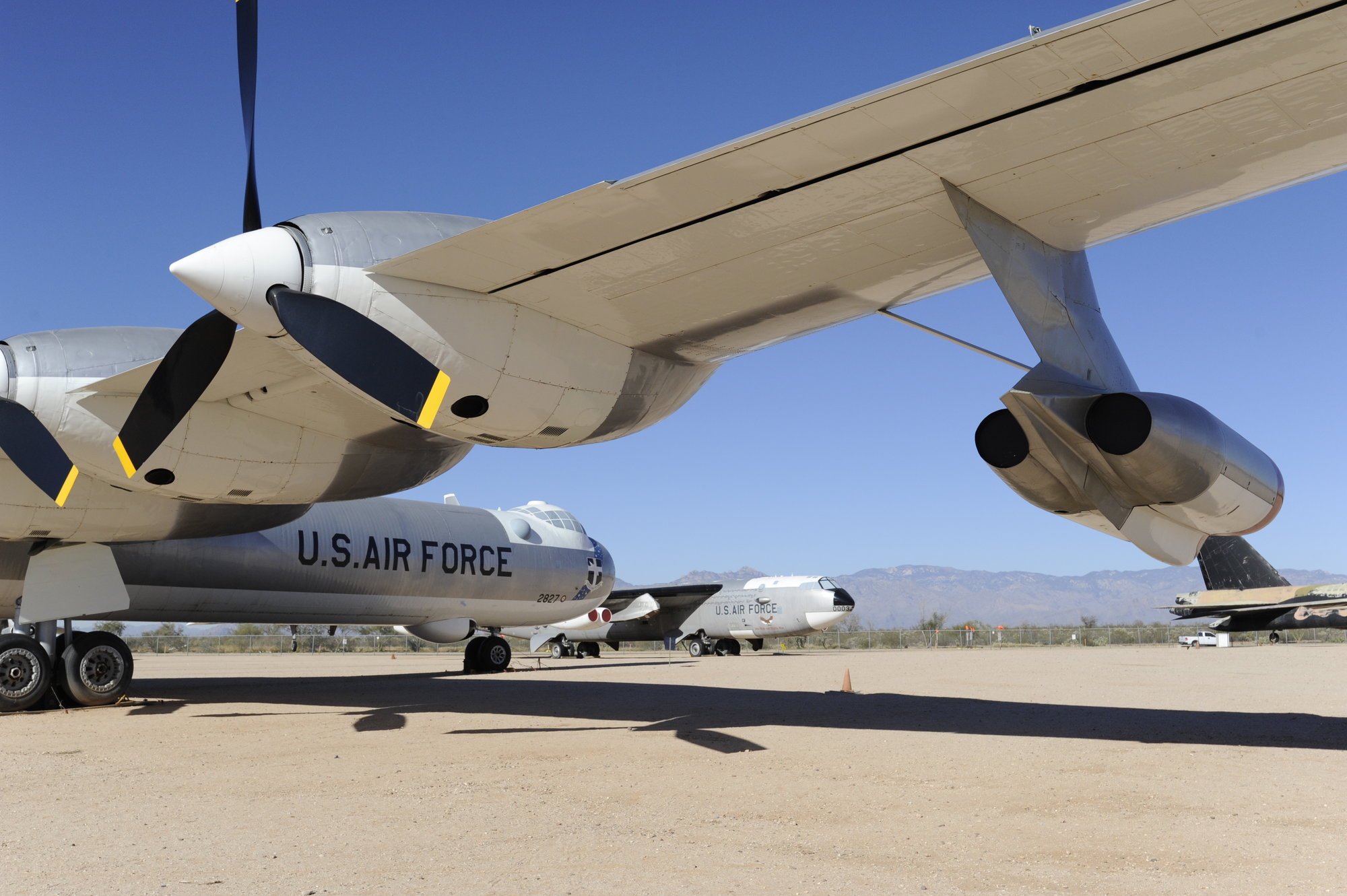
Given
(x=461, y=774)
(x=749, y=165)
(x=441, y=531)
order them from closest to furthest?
(x=749, y=165) < (x=461, y=774) < (x=441, y=531)

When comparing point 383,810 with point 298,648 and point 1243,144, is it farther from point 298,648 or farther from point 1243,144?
point 298,648

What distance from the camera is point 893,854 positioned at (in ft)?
15.7

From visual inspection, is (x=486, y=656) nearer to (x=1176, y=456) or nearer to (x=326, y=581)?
(x=326, y=581)

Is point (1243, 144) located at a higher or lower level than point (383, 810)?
higher

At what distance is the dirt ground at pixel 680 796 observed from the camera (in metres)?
4.38

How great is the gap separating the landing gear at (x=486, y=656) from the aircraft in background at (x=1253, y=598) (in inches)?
1199

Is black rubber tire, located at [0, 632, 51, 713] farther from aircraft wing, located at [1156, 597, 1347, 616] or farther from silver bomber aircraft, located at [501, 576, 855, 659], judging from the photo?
aircraft wing, located at [1156, 597, 1347, 616]

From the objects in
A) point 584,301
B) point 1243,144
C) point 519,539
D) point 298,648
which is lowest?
point 298,648

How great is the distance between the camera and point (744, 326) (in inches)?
375

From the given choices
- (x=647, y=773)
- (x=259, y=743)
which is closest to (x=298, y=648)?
(x=259, y=743)

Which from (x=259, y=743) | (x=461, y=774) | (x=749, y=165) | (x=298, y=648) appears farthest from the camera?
(x=298, y=648)

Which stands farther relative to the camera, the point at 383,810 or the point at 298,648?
the point at 298,648

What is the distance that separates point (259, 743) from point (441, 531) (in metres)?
10.9

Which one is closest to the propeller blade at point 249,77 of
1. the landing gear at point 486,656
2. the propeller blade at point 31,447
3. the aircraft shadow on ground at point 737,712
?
the propeller blade at point 31,447
